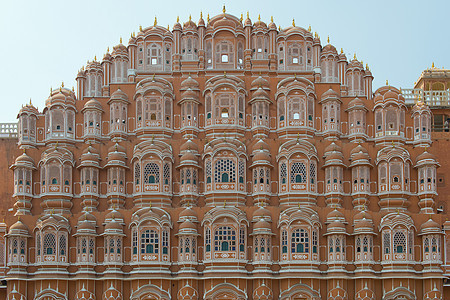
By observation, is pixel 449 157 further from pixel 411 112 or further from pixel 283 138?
pixel 283 138

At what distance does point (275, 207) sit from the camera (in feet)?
208

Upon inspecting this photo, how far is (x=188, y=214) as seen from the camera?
2458 inches

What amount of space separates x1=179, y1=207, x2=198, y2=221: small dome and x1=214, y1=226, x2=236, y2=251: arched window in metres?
1.90

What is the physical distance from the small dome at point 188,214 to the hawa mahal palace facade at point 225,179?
8cm

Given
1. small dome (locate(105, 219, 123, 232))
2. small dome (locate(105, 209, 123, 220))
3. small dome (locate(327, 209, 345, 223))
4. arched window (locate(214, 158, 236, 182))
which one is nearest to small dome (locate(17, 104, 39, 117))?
small dome (locate(105, 209, 123, 220))

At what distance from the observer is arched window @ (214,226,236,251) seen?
62094mm

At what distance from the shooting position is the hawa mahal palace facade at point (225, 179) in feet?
203

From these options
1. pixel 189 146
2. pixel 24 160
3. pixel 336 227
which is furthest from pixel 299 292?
pixel 24 160

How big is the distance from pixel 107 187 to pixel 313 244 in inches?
627

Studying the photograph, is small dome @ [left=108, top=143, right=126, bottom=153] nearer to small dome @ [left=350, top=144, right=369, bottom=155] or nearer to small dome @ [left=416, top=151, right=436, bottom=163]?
small dome @ [left=350, top=144, right=369, bottom=155]

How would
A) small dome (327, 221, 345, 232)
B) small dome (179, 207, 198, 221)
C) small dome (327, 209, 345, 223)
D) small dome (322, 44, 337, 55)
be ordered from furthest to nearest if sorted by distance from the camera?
small dome (322, 44, 337, 55)
small dome (327, 209, 345, 223)
small dome (179, 207, 198, 221)
small dome (327, 221, 345, 232)

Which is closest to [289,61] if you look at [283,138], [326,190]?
[283,138]

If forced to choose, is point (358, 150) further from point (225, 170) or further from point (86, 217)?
point (86, 217)

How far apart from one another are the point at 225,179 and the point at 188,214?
4.31 metres
